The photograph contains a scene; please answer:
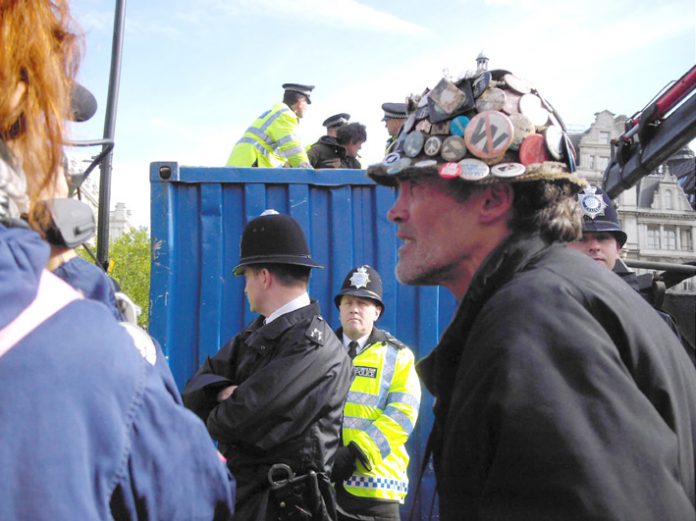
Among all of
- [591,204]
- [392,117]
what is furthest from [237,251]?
[392,117]

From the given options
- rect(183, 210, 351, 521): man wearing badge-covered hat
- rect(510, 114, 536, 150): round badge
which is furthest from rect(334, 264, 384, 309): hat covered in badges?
rect(510, 114, 536, 150): round badge

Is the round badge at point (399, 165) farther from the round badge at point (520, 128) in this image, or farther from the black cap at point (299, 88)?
the black cap at point (299, 88)

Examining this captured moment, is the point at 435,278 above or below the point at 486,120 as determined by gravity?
below

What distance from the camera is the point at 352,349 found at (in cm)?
454

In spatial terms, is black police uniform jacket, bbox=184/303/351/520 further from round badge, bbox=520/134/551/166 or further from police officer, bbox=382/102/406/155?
police officer, bbox=382/102/406/155

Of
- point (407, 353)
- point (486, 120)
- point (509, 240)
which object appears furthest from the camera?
point (407, 353)

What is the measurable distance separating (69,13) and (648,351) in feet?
4.77

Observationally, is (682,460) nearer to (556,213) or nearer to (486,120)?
(556,213)

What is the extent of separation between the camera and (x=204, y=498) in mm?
1436

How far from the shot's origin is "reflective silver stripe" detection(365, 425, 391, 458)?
4.02 metres

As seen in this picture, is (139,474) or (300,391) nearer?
(139,474)

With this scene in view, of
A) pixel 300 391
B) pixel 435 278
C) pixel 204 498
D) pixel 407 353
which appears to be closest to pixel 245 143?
pixel 407 353

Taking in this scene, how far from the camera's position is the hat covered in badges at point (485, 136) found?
1.86 meters

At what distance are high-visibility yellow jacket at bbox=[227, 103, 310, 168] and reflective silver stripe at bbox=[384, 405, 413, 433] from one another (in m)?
3.19
